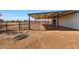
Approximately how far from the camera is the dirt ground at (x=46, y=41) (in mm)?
2992

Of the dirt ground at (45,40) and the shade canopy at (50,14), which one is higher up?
the shade canopy at (50,14)

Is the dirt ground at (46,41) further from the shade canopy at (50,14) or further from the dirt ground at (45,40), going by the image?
the shade canopy at (50,14)

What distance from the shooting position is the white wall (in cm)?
300

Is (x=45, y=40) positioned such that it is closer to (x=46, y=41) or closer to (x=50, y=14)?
A: (x=46, y=41)

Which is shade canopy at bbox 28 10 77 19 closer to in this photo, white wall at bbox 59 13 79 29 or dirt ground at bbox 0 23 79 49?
white wall at bbox 59 13 79 29

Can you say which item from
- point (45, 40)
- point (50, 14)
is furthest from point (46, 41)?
point (50, 14)

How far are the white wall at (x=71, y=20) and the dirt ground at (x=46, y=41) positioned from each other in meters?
0.11

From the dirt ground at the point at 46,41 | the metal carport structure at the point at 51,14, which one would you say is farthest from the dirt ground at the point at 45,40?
the metal carport structure at the point at 51,14

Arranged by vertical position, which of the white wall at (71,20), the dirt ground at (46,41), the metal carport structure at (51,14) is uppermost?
the metal carport structure at (51,14)

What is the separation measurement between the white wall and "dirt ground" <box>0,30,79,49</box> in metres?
0.11
